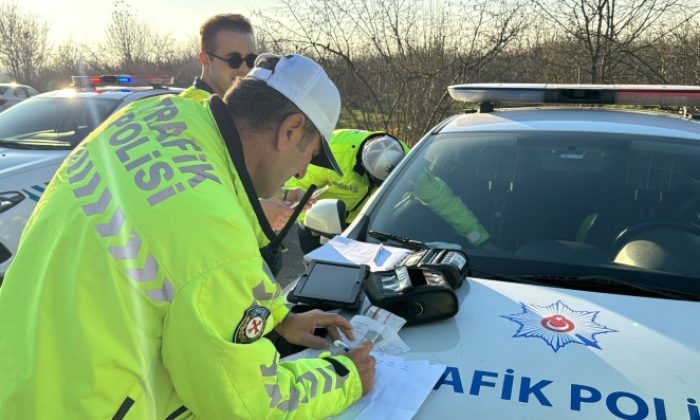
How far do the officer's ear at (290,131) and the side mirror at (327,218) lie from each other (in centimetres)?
105

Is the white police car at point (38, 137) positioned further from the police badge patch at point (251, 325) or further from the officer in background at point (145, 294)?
the police badge patch at point (251, 325)

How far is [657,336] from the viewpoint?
4.86 ft

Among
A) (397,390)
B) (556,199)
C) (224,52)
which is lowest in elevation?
(397,390)

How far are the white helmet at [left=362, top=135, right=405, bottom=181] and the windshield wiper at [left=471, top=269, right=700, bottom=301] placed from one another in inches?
65.2

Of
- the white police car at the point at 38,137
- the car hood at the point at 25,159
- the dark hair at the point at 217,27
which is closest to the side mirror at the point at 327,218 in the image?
the dark hair at the point at 217,27

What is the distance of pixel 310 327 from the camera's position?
1523 mm

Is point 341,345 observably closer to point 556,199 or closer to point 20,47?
point 556,199

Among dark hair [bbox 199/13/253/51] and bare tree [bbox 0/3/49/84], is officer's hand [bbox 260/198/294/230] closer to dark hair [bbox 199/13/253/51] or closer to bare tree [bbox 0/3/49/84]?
dark hair [bbox 199/13/253/51]

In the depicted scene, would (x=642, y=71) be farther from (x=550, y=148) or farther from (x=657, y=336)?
(x=657, y=336)

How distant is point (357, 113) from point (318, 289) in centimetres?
741

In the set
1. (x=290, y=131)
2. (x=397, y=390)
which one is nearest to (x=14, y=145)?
(x=290, y=131)

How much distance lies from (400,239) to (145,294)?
1.26 meters

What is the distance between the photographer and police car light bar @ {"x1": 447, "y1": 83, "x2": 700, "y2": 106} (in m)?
2.49

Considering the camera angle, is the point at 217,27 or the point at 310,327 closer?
the point at 310,327
